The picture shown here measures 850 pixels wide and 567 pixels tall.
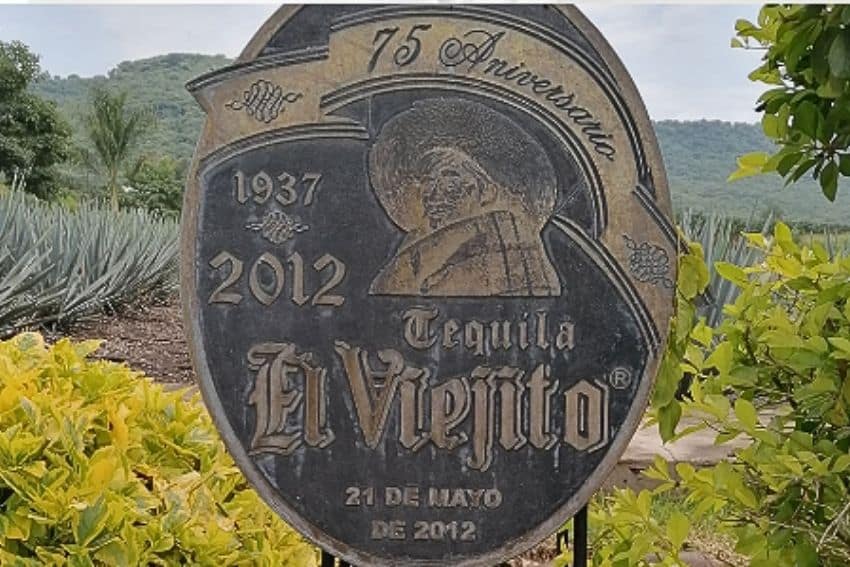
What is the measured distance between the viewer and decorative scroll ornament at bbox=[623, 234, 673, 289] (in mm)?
1834

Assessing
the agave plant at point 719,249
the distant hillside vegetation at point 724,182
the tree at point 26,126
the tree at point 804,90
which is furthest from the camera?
the tree at point 26,126

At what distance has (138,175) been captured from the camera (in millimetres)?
25172

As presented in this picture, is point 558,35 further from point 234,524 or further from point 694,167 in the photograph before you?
point 694,167

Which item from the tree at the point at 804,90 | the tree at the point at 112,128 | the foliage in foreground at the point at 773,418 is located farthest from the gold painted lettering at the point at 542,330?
the tree at the point at 112,128

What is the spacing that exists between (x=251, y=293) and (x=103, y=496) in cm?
43

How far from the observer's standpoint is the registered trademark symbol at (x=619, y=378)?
1854 millimetres

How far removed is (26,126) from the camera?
875 inches

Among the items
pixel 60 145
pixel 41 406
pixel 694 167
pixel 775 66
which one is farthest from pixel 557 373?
pixel 60 145

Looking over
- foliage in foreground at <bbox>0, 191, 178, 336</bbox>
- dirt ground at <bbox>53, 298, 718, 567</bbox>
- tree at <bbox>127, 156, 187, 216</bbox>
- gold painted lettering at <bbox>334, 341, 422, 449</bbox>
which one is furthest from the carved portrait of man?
tree at <bbox>127, 156, 187, 216</bbox>

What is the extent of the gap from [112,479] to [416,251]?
25.9 inches

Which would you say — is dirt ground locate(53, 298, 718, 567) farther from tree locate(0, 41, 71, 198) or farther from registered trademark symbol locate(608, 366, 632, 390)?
tree locate(0, 41, 71, 198)

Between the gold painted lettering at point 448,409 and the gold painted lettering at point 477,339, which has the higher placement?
the gold painted lettering at point 477,339

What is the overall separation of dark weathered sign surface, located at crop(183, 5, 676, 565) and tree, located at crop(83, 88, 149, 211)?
23.4m

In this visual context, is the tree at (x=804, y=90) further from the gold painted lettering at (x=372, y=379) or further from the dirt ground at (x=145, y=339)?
the dirt ground at (x=145, y=339)
